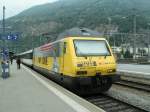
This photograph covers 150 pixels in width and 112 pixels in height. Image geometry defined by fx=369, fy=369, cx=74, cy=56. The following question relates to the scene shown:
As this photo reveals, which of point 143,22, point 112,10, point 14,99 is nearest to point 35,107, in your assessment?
point 14,99

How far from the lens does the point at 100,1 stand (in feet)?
606

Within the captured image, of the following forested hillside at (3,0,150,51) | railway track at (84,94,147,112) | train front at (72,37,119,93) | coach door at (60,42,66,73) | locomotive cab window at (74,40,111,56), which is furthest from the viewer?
forested hillside at (3,0,150,51)

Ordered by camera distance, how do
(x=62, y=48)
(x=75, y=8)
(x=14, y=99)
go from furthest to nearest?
(x=75, y=8) < (x=62, y=48) < (x=14, y=99)

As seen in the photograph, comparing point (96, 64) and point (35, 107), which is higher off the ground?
point (96, 64)

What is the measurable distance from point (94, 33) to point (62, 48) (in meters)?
1.61

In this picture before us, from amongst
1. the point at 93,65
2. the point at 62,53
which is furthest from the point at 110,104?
the point at 62,53

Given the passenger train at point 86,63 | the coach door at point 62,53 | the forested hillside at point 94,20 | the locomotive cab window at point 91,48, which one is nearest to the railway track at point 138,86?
the passenger train at point 86,63

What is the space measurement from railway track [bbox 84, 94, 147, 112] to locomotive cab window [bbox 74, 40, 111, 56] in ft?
6.11

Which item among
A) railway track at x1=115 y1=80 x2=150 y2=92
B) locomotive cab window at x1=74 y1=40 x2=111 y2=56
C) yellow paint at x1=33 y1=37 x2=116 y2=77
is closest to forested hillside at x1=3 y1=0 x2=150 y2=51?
railway track at x1=115 y1=80 x2=150 y2=92

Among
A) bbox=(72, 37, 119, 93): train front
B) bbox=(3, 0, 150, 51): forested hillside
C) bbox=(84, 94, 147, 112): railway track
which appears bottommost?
bbox=(84, 94, 147, 112): railway track

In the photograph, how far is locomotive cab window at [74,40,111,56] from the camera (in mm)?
15586

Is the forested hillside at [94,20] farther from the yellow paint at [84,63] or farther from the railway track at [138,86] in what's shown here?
the yellow paint at [84,63]

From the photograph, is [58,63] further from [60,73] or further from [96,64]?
[96,64]

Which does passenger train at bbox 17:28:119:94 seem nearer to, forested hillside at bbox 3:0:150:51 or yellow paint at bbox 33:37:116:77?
yellow paint at bbox 33:37:116:77
